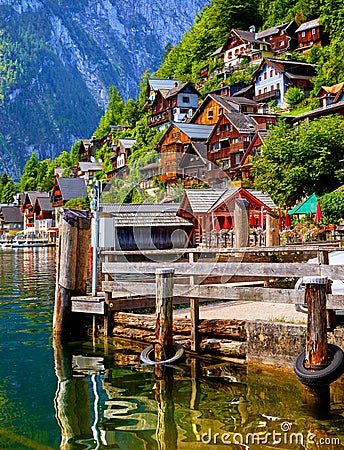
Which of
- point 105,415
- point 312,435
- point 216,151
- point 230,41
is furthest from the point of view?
point 230,41

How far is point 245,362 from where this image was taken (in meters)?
9.20

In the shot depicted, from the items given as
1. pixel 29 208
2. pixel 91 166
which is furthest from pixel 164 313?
pixel 29 208

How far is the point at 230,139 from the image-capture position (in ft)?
207

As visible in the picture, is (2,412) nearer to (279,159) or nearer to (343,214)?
(343,214)

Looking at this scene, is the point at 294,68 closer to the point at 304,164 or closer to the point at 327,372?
the point at 304,164

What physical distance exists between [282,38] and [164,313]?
8728 centimetres

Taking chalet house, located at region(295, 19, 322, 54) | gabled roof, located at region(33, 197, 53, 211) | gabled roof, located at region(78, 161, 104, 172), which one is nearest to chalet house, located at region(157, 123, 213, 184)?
chalet house, located at region(295, 19, 322, 54)

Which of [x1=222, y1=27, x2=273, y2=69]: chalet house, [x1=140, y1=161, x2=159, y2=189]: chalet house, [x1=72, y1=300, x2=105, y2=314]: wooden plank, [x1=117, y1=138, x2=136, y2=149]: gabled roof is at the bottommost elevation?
[x1=72, y1=300, x2=105, y2=314]: wooden plank

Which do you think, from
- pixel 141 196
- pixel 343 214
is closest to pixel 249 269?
pixel 141 196

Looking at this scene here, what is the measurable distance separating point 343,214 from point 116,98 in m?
100

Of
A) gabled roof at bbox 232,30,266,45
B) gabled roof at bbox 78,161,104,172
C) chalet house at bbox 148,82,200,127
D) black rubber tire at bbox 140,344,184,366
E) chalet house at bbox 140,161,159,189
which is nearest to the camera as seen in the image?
black rubber tire at bbox 140,344,184,366

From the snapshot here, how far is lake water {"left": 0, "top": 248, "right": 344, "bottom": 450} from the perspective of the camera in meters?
6.72

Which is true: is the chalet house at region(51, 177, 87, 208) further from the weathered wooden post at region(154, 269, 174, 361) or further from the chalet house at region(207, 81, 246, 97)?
the weathered wooden post at region(154, 269, 174, 361)

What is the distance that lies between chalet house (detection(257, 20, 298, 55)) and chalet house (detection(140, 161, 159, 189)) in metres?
80.5
